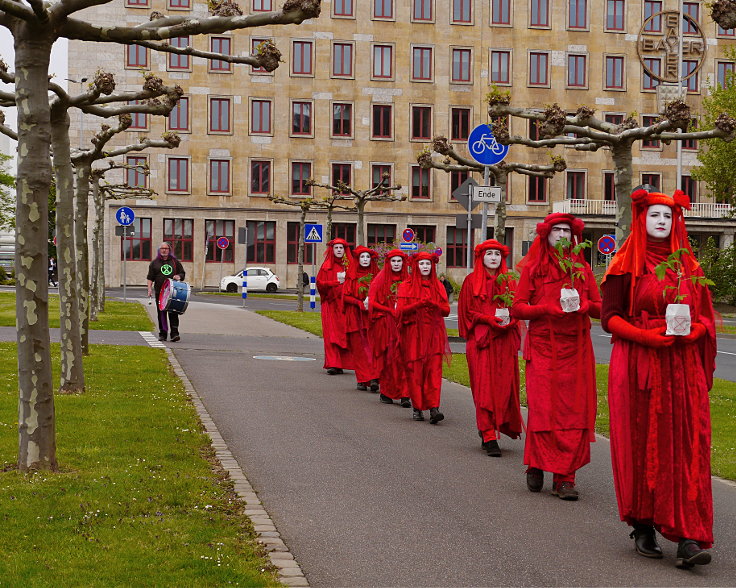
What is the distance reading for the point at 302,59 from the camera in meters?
72.1

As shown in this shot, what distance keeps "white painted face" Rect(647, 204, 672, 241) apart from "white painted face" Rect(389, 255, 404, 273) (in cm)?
Result: 831

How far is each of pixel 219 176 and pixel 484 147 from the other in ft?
180

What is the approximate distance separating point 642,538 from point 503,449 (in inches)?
173

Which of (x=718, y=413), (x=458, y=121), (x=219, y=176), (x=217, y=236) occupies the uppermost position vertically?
(x=458, y=121)

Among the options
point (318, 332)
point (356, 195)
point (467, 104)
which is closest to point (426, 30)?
point (467, 104)

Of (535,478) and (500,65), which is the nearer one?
(535,478)

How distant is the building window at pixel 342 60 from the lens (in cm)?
7225

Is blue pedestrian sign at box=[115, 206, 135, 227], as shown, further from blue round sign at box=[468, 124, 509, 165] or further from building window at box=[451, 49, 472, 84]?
building window at box=[451, 49, 472, 84]

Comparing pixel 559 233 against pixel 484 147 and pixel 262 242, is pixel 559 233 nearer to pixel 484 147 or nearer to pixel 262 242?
pixel 484 147

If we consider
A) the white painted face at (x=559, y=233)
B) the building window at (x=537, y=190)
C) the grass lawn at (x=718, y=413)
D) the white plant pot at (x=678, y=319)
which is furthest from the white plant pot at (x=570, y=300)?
the building window at (x=537, y=190)

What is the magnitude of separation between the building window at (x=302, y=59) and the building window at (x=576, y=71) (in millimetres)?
15965

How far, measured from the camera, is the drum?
23359 millimetres

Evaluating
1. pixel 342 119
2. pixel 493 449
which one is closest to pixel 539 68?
pixel 342 119

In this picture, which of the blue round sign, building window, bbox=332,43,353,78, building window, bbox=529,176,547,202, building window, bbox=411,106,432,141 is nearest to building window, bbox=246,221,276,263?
building window, bbox=332,43,353,78
